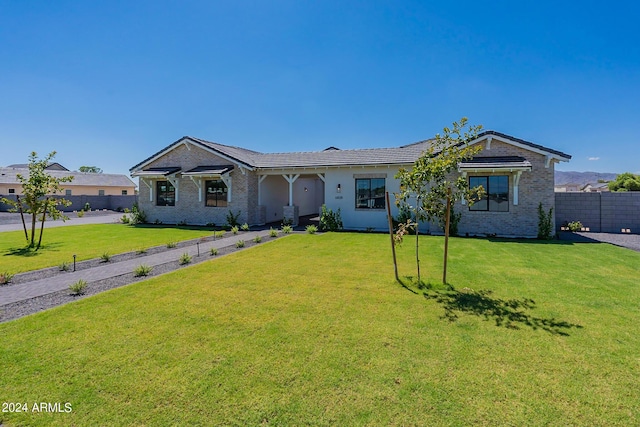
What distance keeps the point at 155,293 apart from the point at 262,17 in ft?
42.9

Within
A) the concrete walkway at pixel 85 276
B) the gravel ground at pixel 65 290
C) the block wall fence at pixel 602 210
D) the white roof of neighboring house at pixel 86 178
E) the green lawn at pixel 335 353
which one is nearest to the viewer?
the green lawn at pixel 335 353

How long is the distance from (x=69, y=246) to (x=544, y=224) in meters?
22.1

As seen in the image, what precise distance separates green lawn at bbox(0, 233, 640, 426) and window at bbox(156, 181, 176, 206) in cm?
1646

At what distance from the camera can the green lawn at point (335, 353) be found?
9.77 feet

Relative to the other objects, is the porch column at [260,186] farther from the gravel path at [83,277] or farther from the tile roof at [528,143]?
the tile roof at [528,143]

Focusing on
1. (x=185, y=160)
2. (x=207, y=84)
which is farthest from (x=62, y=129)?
(x=207, y=84)

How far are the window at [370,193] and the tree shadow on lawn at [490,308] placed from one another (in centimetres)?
1110

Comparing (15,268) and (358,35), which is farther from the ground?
(358,35)

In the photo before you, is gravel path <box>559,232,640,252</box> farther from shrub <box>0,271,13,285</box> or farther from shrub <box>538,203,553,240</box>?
shrub <box>0,271,13,285</box>

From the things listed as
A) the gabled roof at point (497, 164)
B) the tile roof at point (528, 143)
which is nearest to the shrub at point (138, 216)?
the gabled roof at point (497, 164)

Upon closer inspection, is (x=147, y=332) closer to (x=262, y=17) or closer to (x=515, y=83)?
(x=262, y=17)

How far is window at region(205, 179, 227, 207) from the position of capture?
2067 cm

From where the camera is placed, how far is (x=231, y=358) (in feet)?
13.0

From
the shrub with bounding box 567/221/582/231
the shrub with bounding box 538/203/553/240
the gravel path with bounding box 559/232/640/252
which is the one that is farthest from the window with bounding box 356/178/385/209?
the shrub with bounding box 567/221/582/231
